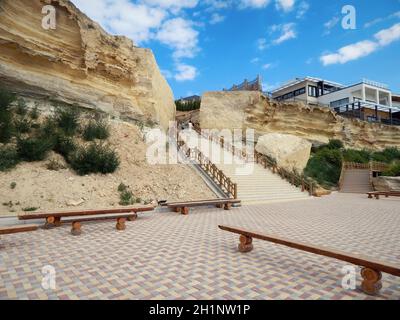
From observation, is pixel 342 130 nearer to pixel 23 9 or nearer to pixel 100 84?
pixel 100 84

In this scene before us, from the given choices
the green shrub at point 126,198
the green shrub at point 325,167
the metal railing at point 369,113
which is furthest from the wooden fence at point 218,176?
the metal railing at point 369,113

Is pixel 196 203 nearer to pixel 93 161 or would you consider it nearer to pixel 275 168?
pixel 93 161

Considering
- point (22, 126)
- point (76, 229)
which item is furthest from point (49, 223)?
point (22, 126)

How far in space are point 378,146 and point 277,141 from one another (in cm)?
1893

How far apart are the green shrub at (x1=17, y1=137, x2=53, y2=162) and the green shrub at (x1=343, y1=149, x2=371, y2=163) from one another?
25.9 m

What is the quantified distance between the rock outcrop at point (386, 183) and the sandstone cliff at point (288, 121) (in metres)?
10.7

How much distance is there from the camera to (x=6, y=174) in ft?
30.5

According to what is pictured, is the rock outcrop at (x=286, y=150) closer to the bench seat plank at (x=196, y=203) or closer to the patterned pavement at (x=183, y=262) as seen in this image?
the bench seat plank at (x=196, y=203)

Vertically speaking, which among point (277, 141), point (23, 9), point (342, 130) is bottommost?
point (277, 141)

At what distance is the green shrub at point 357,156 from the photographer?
26766mm

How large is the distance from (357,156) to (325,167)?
5650 millimetres

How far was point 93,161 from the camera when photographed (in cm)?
1100
